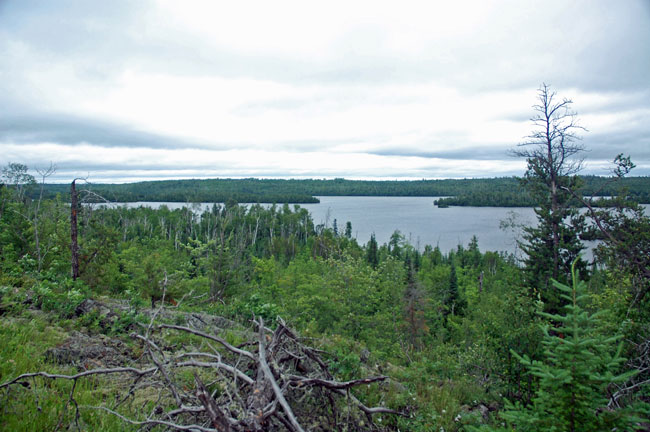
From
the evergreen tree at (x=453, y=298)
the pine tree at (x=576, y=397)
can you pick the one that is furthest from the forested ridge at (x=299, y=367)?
the evergreen tree at (x=453, y=298)

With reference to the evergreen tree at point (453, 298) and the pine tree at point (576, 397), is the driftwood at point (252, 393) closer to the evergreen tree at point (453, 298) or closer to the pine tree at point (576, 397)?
the pine tree at point (576, 397)

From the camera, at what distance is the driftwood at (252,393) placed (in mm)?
2125

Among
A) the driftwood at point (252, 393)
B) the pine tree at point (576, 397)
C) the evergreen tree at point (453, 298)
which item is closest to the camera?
the pine tree at point (576, 397)

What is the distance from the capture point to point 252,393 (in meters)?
2.42

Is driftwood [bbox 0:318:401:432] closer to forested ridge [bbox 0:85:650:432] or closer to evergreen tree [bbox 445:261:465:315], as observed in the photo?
forested ridge [bbox 0:85:650:432]

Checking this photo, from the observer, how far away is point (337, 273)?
728 inches

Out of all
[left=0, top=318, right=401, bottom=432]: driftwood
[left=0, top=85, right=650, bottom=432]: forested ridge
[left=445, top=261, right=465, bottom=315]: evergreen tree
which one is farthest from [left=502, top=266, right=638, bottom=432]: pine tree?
[left=445, top=261, right=465, bottom=315]: evergreen tree

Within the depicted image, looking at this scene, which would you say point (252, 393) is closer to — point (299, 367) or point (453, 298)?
point (299, 367)

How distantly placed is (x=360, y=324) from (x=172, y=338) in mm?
13738

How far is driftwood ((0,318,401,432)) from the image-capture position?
2125 millimetres

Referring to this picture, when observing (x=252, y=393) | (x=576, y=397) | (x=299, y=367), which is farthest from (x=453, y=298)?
(x=252, y=393)

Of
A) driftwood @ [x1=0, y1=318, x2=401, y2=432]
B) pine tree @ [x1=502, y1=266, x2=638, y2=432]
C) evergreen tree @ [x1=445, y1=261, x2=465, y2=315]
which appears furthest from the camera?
evergreen tree @ [x1=445, y1=261, x2=465, y2=315]

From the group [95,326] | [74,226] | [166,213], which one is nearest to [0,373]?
[95,326]

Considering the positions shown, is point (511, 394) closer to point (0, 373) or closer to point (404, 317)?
point (0, 373)
